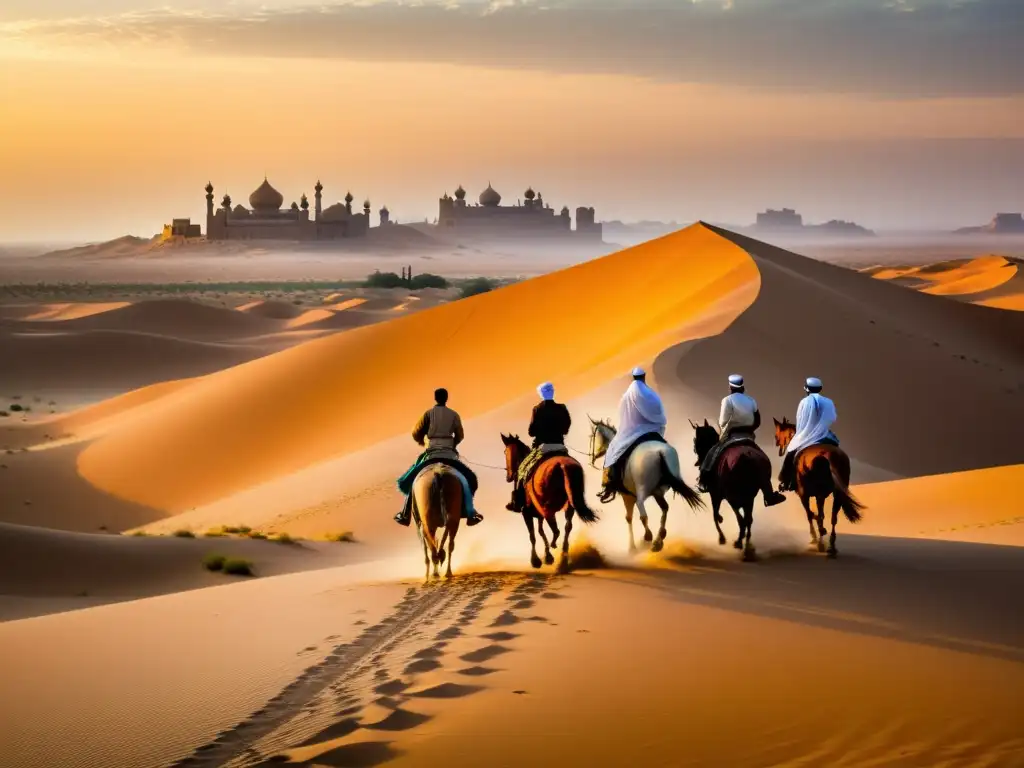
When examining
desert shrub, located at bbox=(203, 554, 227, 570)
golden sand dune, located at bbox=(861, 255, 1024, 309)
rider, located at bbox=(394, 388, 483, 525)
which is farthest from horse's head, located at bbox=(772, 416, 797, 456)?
golden sand dune, located at bbox=(861, 255, 1024, 309)

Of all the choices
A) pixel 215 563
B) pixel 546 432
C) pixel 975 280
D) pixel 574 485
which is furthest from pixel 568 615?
pixel 975 280

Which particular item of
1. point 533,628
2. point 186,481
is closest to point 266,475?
point 186,481

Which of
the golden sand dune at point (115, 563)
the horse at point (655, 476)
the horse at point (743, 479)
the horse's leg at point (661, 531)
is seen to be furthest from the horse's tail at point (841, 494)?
the golden sand dune at point (115, 563)

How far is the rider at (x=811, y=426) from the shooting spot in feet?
43.8

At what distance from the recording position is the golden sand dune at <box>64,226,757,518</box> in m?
33.1

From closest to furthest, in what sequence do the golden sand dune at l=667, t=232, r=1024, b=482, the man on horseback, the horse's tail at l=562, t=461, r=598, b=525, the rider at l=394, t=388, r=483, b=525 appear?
the horse's tail at l=562, t=461, r=598, b=525 < the rider at l=394, t=388, r=483, b=525 < the man on horseback < the golden sand dune at l=667, t=232, r=1024, b=482

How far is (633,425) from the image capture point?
12922 millimetres

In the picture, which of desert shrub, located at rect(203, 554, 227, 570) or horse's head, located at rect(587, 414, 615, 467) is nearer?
horse's head, located at rect(587, 414, 615, 467)

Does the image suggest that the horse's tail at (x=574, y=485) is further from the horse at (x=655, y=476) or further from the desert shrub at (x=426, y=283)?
the desert shrub at (x=426, y=283)

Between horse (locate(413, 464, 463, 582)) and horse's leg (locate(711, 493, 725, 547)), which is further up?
horse (locate(413, 464, 463, 582))

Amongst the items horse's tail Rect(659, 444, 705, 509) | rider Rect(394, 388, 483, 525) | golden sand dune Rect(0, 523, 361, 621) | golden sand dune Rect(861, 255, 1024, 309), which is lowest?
golden sand dune Rect(0, 523, 361, 621)

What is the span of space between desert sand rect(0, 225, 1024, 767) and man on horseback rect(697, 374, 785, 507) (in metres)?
0.75

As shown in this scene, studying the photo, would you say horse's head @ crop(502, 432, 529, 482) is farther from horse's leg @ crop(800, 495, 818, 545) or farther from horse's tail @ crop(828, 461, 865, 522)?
horse's tail @ crop(828, 461, 865, 522)

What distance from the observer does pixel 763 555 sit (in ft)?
44.3
